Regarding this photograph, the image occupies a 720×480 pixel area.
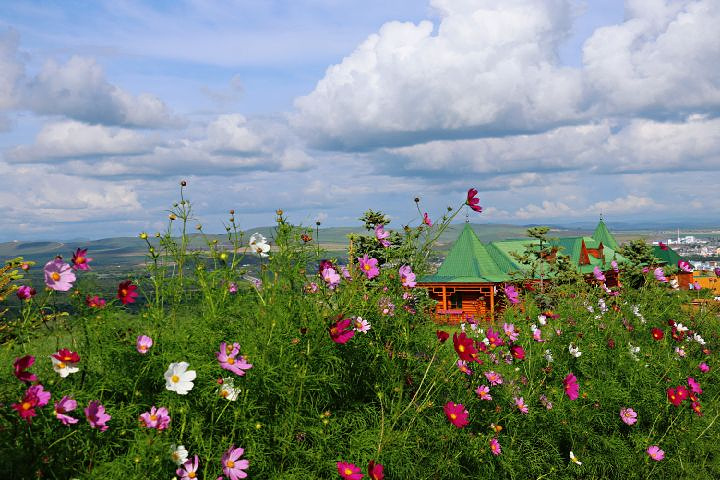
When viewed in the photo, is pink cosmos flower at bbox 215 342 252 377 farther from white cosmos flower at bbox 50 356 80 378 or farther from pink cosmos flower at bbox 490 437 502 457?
pink cosmos flower at bbox 490 437 502 457

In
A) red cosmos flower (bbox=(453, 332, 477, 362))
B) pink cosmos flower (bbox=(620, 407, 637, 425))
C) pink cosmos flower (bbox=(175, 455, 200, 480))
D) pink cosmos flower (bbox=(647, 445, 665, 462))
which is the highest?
red cosmos flower (bbox=(453, 332, 477, 362))

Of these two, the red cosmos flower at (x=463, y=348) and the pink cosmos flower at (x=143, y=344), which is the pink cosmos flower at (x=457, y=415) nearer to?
the red cosmos flower at (x=463, y=348)

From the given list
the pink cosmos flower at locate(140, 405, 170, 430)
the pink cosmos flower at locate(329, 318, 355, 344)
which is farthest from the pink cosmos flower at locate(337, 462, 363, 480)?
the pink cosmos flower at locate(140, 405, 170, 430)

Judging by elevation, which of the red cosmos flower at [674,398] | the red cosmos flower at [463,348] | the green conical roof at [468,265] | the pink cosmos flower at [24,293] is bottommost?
the green conical roof at [468,265]

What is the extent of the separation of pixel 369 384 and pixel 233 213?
146 centimetres

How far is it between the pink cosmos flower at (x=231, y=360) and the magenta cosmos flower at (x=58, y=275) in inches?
31.5

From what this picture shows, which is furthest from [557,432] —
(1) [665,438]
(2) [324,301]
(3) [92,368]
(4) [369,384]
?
(3) [92,368]

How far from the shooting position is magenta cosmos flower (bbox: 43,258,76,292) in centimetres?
276

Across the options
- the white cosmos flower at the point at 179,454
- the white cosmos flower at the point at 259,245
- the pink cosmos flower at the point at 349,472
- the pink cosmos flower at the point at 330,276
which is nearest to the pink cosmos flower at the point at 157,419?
the white cosmos flower at the point at 179,454

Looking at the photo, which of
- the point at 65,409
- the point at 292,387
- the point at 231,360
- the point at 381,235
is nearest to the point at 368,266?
the point at 381,235

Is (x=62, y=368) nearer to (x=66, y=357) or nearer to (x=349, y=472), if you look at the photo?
(x=66, y=357)

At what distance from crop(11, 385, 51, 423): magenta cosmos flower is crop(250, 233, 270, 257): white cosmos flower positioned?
1401 mm

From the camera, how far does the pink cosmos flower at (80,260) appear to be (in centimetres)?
291

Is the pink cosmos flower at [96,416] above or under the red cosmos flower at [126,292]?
under
